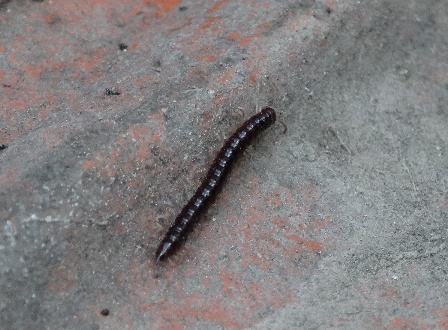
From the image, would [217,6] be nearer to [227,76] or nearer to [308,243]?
[227,76]

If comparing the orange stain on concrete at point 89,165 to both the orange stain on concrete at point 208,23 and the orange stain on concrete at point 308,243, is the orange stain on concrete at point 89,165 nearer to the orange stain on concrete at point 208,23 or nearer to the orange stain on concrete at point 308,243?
the orange stain on concrete at point 308,243

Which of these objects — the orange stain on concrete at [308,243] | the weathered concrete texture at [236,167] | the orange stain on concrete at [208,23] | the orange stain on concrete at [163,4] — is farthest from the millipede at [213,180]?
the orange stain on concrete at [163,4]

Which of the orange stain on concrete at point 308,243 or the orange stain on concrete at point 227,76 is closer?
the orange stain on concrete at point 308,243

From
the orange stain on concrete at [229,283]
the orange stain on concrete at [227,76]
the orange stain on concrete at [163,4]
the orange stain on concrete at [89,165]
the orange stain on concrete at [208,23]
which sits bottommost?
the orange stain on concrete at [229,283]

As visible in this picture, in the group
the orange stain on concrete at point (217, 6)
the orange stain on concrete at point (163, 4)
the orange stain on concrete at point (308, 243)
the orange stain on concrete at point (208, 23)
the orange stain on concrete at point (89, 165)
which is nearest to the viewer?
the orange stain on concrete at point (89, 165)

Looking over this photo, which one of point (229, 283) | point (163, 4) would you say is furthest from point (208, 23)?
point (229, 283)

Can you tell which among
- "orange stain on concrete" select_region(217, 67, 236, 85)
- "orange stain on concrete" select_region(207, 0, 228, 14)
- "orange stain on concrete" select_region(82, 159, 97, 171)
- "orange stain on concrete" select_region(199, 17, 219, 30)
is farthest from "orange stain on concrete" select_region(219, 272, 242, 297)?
"orange stain on concrete" select_region(207, 0, 228, 14)

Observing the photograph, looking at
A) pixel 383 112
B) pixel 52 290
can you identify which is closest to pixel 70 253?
pixel 52 290

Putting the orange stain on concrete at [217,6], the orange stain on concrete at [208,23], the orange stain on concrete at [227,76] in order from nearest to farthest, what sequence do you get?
the orange stain on concrete at [227,76]
the orange stain on concrete at [208,23]
the orange stain on concrete at [217,6]
